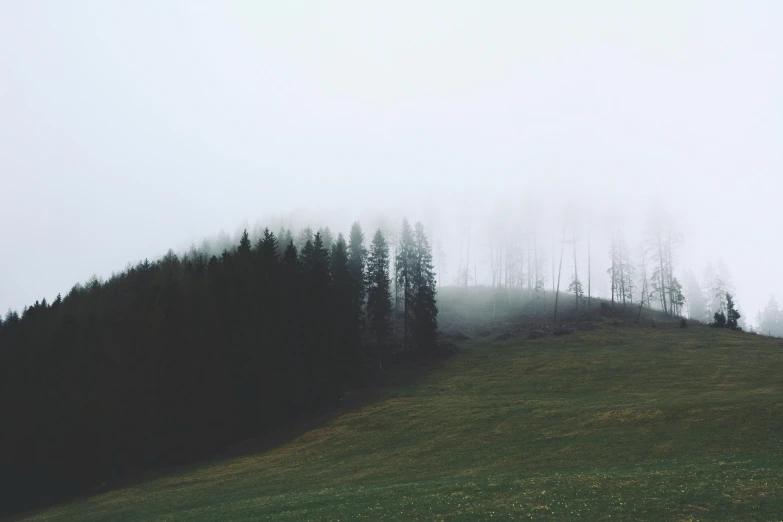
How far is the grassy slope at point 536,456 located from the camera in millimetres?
22281

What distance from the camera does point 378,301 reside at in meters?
96.3

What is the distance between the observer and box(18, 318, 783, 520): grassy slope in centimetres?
2228

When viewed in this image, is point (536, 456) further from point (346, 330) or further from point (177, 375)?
point (346, 330)

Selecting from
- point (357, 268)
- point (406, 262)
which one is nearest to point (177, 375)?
point (357, 268)

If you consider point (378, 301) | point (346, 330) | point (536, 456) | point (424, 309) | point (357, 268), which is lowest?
point (536, 456)

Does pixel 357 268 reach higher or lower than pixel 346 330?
higher

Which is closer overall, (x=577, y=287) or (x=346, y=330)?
(x=346, y=330)

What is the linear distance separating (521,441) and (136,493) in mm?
35354

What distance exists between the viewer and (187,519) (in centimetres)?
2961

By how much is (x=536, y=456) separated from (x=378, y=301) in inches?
2488

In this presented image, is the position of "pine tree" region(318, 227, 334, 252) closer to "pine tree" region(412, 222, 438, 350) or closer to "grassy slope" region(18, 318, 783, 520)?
"pine tree" region(412, 222, 438, 350)

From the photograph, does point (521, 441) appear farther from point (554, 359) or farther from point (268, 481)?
point (554, 359)

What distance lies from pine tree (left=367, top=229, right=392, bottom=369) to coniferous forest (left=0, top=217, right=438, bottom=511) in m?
9.40

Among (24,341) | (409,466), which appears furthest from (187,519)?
(24,341)
